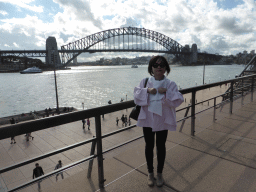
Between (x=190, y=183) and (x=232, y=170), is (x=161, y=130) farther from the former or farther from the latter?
(x=232, y=170)

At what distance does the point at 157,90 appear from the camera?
168cm

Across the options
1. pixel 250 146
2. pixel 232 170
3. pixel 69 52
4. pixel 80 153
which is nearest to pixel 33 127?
pixel 232 170

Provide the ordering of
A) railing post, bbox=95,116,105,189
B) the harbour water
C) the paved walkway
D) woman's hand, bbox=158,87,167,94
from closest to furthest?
woman's hand, bbox=158,87,167,94
railing post, bbox=95,116,105,189
the paved walkway
the harbour water

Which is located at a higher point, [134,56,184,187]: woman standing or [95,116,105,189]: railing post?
[134,56,184,187]: woman standing

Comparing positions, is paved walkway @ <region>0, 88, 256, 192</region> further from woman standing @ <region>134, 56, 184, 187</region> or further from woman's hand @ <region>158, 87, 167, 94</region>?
woman's hand @ <region>158, 87, 167, 94</region>

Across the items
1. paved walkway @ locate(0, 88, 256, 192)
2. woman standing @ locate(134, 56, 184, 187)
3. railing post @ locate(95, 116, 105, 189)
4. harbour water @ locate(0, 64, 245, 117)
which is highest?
woman standing @ locate(134, 56, 184, 187)

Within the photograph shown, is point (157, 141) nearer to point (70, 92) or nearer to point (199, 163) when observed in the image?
point (199, 163)

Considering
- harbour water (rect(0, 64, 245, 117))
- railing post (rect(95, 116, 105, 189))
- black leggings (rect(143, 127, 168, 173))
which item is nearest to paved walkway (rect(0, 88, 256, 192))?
railing post (rect(95, 116, 105, 189))

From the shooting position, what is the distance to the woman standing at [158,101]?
1.65 metres

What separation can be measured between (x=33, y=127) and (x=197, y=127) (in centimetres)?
295

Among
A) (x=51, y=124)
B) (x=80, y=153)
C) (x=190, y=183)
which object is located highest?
(x=51, y=124)

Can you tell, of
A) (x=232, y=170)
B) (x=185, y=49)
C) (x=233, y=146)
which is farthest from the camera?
(x=185, y=49)

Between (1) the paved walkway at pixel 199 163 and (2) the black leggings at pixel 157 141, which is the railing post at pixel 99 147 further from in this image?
(2) the black leggings at pixel 157 141

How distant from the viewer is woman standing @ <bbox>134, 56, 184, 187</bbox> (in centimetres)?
165
